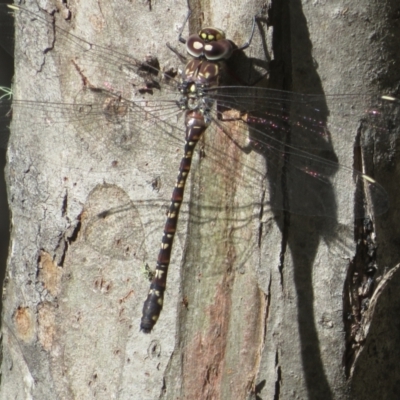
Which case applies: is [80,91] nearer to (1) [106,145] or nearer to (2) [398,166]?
(1) [106,145]

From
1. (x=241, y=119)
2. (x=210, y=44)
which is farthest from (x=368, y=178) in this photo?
(x=210, y=44)

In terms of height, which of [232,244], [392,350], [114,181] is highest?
[114,181]

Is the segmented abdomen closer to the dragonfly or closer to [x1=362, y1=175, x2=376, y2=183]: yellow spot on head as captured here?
the dragonfly

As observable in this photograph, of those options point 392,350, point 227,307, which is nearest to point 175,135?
point 227,307

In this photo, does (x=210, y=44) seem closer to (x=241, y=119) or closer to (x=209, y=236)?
(x=241, y=119)

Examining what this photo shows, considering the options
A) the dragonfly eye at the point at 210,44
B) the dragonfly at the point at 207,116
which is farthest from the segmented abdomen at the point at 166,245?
the dragonfly eye at the point at 210,44

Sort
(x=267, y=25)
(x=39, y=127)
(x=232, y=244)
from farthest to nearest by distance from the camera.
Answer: (x=39, y=127) → (x=232, y=244) → (x=267, y=25)
